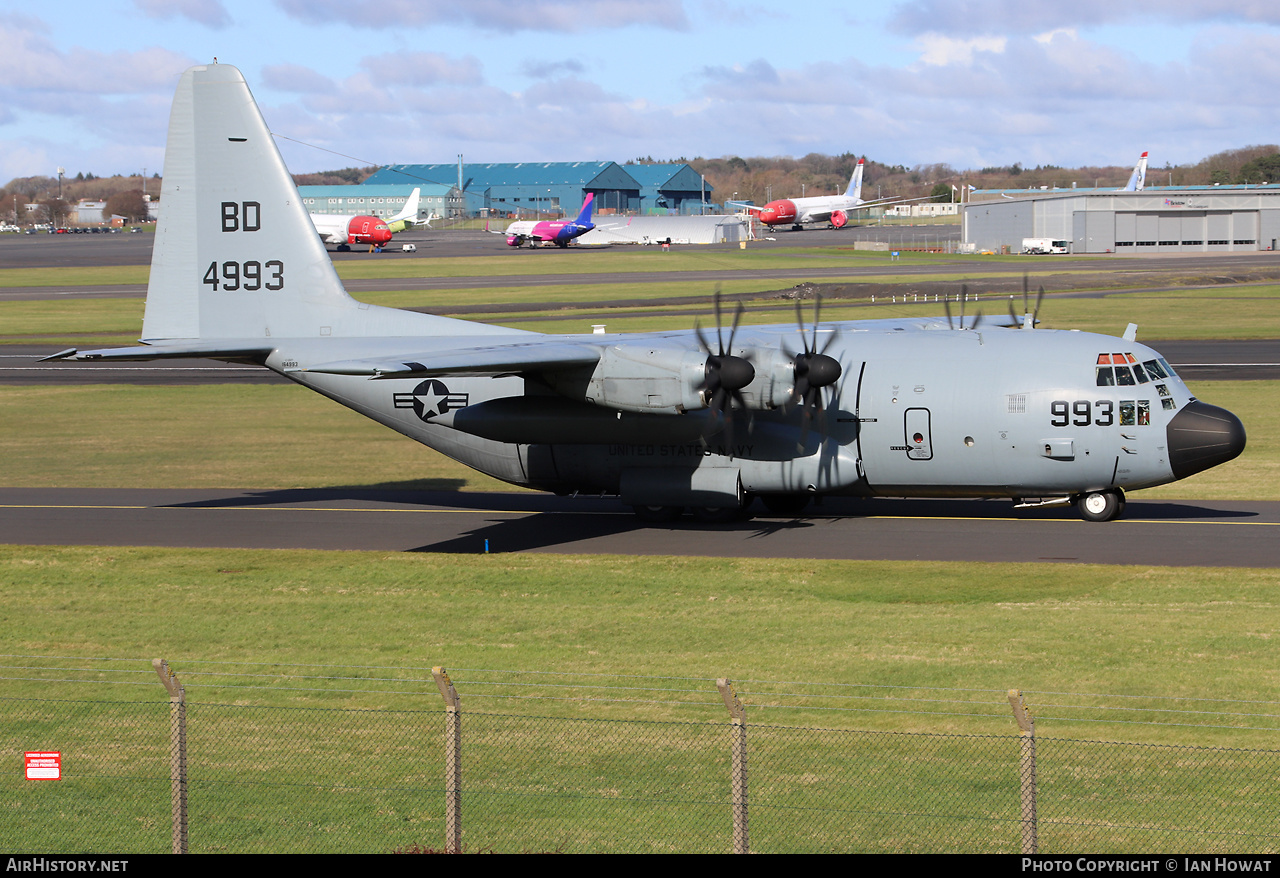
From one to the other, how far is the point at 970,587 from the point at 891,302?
211 ft

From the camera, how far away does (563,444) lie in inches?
1125

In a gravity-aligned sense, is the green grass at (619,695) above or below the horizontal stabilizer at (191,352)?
below

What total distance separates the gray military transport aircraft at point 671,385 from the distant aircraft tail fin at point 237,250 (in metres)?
0.05

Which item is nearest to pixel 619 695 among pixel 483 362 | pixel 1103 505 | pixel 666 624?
pixel 666 624

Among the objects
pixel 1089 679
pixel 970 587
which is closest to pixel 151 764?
pixel 1089 679

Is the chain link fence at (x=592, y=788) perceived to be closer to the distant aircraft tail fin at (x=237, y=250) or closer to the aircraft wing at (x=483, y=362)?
Result: the aircraft wing at (x=483, y=362)

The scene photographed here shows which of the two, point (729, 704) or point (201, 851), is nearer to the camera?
point (729, 704)

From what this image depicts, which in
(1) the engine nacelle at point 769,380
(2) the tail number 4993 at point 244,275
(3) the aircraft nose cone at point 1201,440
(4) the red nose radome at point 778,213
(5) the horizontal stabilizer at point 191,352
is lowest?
(3) the aircraft nose cone at point 1201,440

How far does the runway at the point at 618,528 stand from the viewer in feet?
85.7

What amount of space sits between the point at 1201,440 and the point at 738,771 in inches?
745

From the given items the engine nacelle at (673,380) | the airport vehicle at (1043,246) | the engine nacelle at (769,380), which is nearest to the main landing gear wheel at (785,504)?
the engine nacelle at (769,380)

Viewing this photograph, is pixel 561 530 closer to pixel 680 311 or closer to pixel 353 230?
pixel 680 311

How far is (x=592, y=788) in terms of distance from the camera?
14094 mm

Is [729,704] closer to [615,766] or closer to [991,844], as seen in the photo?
[991,844]
